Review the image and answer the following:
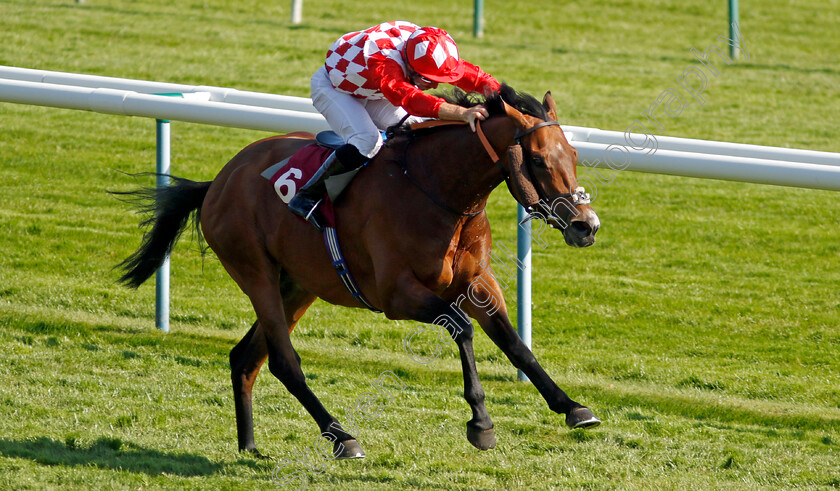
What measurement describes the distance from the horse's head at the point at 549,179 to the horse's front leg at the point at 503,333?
1.49ft

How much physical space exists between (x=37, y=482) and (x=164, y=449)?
0.59 m

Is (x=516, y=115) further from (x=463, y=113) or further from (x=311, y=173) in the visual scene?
(x=311, y=173)

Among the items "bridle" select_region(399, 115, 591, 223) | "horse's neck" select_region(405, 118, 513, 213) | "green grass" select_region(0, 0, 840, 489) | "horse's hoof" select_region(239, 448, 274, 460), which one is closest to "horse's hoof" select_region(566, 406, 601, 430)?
"green grass" select_region(0, 0, 840, 489)

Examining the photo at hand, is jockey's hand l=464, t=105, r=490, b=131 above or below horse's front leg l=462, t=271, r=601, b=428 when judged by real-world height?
above

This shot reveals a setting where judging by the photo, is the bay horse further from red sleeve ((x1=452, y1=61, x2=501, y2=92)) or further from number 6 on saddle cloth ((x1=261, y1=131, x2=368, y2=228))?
red sleeve ((x1=452, y1=61, x2=501, y2=92))

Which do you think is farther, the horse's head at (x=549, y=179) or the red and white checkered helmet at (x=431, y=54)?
the red and white checkered helmet at (x=431, y=54)

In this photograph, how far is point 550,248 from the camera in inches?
316

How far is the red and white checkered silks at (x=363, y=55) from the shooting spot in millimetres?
4031

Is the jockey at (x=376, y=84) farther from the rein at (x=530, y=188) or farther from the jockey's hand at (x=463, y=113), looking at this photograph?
the rein at (x=530, y=188)

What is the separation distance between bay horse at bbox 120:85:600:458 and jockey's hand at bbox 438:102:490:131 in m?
0.03

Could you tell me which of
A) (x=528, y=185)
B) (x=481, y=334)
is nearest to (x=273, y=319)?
(x=528, y=185)

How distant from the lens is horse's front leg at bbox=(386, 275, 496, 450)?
3773 millimetres

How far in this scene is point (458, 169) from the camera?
3.82 m

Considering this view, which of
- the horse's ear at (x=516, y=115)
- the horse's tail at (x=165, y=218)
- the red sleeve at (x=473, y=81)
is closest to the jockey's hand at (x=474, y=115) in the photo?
the horse's ear at (x=516, y=115)
